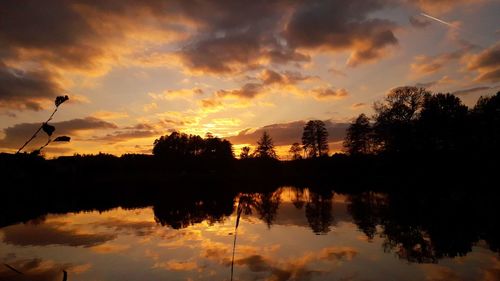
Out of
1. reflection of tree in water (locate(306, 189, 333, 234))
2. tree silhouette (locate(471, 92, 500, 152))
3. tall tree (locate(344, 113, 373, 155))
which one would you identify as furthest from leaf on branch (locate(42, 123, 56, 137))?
tall tree (locate(344, 113, 373, 155))

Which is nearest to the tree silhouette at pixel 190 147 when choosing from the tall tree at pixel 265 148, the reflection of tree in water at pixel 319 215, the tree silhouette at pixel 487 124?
the tall tree at pixel 265 148

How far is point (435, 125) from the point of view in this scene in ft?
177

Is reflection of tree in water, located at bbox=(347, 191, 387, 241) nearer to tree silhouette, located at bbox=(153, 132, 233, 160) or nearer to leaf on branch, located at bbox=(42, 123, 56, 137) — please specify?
leaf on branch, located at bbox=(42, 123, 56, 137)

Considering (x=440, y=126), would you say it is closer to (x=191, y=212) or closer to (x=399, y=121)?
(x=399, y=121)

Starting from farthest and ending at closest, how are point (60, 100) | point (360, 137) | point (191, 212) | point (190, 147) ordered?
point (190, 147) → point (360, 137) → point (191, 212) → point (60, 100)

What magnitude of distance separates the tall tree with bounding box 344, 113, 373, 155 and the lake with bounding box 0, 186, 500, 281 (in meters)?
55.8

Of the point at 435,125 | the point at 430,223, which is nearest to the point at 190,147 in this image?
the point at 435,125

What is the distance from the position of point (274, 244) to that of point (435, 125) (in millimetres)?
44541

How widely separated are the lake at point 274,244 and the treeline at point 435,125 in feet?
73.5

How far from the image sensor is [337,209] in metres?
28.2

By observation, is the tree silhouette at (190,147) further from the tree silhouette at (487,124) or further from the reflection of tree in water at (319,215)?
the reflection of tree in water at (319,215)

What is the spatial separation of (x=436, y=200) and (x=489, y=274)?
1989 cm

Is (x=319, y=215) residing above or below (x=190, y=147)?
below

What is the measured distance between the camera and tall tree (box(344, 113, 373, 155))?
281ft
